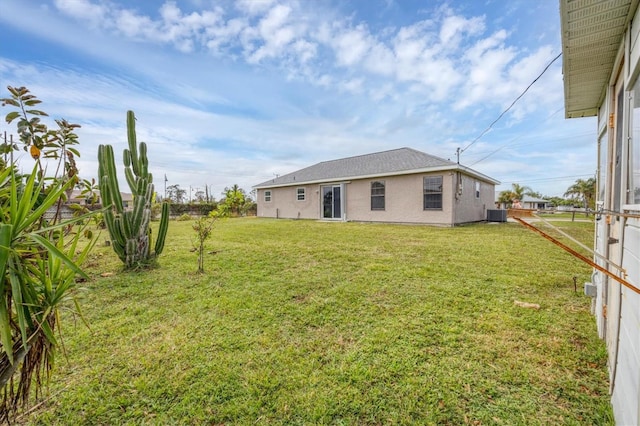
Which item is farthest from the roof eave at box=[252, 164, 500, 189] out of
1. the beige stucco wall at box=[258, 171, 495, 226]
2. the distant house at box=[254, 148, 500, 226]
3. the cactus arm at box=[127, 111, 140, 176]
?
the cactus arm at box=[127, 111, 140, 176]

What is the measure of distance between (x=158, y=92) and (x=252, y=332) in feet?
30.3

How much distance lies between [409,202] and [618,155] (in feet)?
32.8

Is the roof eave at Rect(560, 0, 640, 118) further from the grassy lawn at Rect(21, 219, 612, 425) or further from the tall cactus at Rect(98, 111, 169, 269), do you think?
the tall cactus at Rect(98, 111, 169, 269)

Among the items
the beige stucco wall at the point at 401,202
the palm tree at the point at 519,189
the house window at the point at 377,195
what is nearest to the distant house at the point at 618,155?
the beige stucco wall at the point at 401,202

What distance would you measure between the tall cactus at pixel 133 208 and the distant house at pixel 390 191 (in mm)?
9821

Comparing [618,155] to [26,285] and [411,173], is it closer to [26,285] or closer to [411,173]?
[26,285]

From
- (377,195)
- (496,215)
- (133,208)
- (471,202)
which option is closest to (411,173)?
(377,195)

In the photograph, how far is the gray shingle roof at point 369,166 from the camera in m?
11.7

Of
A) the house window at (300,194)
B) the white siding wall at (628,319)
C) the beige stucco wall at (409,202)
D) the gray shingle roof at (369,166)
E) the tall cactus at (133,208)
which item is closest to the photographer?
the white siding wall at (628,319)

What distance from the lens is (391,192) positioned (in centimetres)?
1247

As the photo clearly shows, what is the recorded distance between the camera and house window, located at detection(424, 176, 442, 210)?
1105cm

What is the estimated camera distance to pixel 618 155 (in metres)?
2.09

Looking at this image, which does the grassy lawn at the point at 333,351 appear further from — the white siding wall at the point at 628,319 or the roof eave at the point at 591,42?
the roof eave at the point at 591,42

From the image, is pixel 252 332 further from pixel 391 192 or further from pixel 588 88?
pixel 391 192
